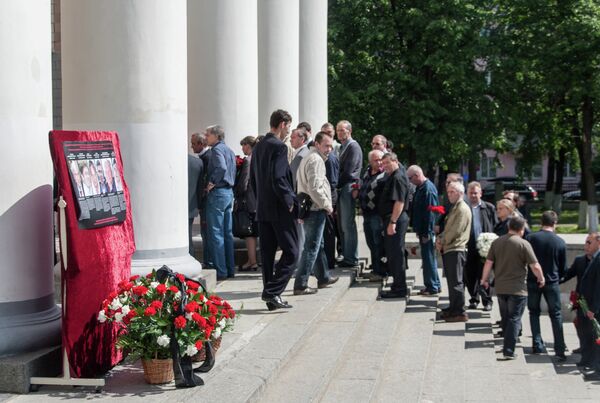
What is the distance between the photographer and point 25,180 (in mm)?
6621

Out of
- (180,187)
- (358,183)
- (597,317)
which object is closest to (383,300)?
(358,183)

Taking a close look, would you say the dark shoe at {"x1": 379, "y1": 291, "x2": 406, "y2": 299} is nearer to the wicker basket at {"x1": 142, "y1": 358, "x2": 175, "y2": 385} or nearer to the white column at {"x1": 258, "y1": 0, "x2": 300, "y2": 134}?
the white column at {"x1": 258, "y1": 0, "x2": 300, "y2": 134}

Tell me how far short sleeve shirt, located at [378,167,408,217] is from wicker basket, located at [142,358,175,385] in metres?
5.88

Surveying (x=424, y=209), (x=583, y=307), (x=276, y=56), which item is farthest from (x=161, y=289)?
(x=276, y=56)

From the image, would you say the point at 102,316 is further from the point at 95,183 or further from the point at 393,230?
the point at 393,230

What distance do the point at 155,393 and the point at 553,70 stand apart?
32.0 metres

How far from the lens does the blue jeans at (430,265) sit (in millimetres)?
13203

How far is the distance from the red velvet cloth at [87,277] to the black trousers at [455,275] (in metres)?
5.91

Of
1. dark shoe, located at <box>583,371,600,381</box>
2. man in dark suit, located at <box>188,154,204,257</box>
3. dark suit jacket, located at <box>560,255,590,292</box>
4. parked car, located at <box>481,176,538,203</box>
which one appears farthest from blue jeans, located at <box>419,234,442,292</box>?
parked car, located at <box>481,176,538,203</box>

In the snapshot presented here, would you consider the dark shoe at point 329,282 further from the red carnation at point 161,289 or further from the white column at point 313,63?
the white column at point 313,63

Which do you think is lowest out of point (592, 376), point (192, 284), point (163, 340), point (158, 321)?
point (592, 376)

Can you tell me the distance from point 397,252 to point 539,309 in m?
2.03

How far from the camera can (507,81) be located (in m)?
35.9

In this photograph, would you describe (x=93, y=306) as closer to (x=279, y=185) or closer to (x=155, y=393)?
(x=155, y=393)
